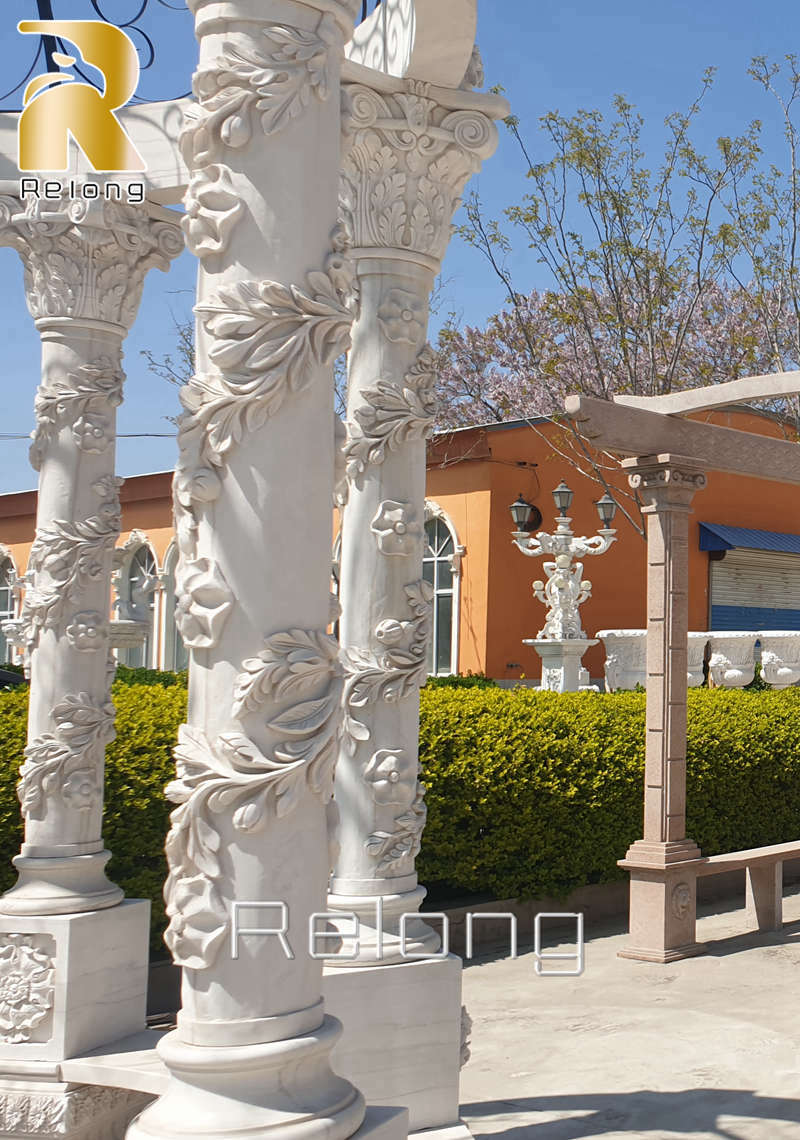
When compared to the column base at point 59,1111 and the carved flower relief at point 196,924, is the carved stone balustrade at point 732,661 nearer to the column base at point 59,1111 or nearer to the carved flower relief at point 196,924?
the column base at point 59,1111

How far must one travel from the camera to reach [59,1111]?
409 cm

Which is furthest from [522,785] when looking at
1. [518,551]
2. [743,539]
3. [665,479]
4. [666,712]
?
[743,539]

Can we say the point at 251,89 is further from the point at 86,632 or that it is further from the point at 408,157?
the point at 86,632

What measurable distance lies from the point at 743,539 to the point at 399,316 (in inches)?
670

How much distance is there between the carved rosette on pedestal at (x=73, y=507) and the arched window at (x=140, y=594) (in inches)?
632

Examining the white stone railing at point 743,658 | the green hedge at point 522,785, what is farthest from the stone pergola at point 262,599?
the white stone railing at point 743,658

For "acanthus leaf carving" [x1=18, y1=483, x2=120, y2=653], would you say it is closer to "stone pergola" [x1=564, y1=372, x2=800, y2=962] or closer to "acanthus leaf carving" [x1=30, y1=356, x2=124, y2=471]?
"acanthus leaf carving" [x1=30, y1=356, x2=124, y2=471]

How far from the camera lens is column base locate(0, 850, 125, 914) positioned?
4.41 meters

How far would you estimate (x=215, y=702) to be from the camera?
2.36 meters

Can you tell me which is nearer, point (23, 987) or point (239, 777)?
point (239, 777)

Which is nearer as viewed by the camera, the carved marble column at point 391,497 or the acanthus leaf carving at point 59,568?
the carved marble column at point 391,497

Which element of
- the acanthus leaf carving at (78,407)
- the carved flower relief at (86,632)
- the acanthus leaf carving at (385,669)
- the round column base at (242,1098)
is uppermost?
the acanthus leaf carving at (78,407)

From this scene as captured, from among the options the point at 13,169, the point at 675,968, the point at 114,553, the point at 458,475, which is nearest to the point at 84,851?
the point at 114,553

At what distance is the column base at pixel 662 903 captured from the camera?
6777 millimetres
